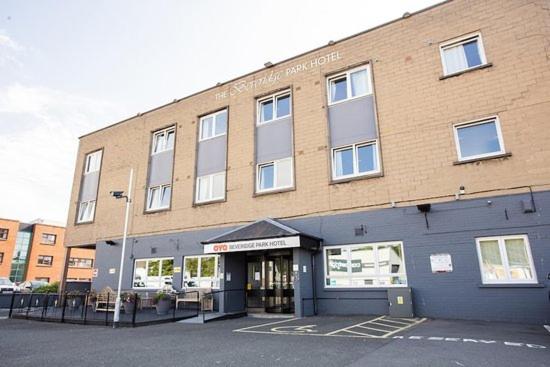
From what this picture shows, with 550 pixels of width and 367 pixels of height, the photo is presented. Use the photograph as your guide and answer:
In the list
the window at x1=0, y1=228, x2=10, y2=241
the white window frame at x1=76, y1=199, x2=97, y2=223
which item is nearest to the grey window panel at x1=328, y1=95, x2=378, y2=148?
the white window frame at x1=76, y1=199, x2=97, y2=223

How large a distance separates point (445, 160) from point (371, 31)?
6198 mm

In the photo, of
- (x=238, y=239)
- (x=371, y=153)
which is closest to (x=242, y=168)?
(x=238, y=239)

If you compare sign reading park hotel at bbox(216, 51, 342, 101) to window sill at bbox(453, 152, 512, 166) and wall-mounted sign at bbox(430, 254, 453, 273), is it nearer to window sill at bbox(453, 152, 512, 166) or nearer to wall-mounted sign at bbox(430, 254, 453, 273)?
window sill at bbox(453, 152, 512, 166)

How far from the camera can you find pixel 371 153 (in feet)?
43.2

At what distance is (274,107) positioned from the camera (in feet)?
52.6

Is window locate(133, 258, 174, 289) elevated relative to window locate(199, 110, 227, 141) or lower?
lower

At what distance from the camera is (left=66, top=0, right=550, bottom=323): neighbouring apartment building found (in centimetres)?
1040

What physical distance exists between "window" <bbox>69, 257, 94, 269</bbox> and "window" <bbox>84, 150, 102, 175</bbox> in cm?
3198

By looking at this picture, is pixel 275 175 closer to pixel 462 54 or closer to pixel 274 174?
pixel 274 174

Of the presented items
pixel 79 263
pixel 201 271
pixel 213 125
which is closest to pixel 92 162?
pixel 213 125

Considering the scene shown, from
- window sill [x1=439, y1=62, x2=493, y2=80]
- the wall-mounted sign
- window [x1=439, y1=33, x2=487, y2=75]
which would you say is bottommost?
the wall-mounted sign

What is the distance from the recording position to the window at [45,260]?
164 feet

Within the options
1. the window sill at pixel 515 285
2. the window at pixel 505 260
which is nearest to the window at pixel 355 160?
the window at pixel 505 260

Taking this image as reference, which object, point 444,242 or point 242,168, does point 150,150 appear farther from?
point 444,242
